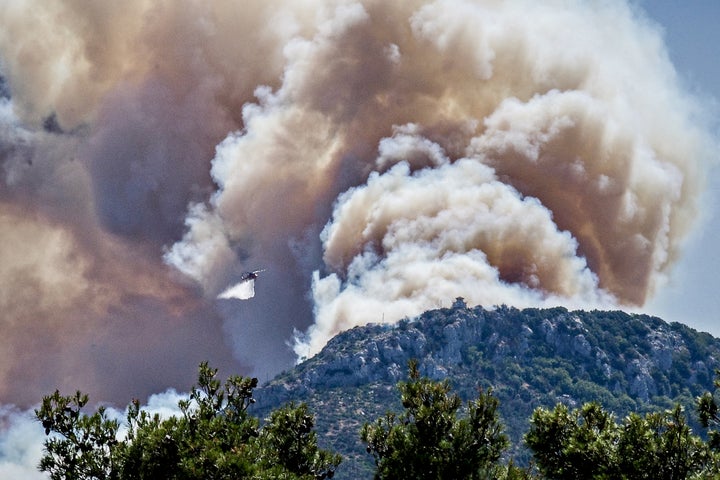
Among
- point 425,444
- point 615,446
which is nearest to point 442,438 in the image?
point 425,444

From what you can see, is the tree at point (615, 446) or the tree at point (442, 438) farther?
the tree at point (442, 438)

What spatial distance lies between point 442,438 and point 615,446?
545 inches

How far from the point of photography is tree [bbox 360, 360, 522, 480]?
71062 millimetres

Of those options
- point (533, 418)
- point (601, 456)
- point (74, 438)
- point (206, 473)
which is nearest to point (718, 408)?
point (601, 456)

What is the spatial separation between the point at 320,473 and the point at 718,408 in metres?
34.9

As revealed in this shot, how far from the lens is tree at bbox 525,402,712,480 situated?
68.9 m

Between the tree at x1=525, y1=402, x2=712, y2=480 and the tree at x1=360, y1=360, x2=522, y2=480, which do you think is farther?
the tree at x1=360, y1=360, x2=522, y2=480

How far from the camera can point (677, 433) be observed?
6856cm

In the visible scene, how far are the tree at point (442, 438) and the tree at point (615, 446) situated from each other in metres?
4.75

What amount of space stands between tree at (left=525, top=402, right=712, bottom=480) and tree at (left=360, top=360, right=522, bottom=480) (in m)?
4.75

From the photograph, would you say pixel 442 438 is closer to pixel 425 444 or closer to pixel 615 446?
pixel 425 444

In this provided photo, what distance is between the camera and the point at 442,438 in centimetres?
7238

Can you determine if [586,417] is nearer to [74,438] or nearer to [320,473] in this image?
[320,473]

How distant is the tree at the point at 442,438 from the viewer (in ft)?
233
